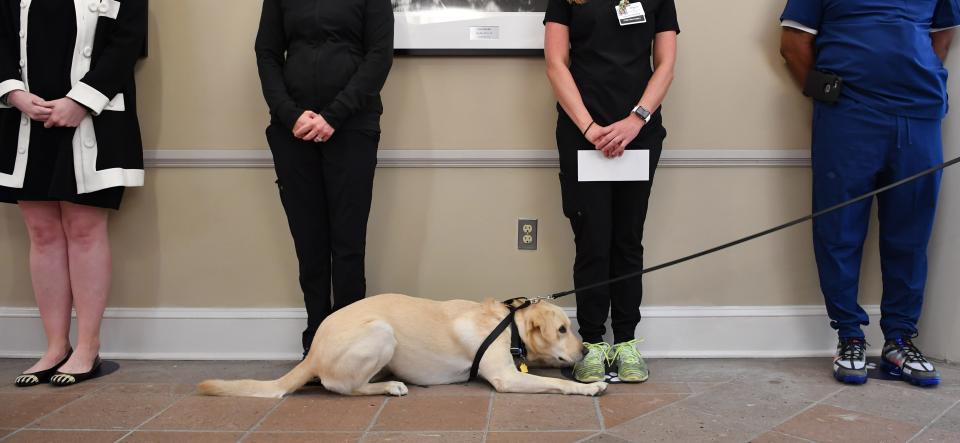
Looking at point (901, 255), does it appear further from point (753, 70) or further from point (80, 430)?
point (80, 430)

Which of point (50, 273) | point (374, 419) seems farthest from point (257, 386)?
point (50, 273)

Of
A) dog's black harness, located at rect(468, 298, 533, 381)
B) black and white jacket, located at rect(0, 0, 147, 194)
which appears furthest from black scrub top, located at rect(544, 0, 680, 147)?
black and white jacket, located at rect(0, 0, 147, 194)

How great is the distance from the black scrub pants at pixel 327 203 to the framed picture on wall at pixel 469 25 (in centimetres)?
47

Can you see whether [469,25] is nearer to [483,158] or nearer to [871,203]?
[483,158]

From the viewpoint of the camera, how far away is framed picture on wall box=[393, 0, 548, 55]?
2777 millimetres

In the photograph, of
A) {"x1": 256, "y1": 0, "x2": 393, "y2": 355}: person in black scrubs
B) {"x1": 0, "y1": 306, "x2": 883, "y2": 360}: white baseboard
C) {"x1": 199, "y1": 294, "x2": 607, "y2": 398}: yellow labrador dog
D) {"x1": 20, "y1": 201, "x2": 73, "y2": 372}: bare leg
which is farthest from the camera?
{"x1": 0, "y1": 306, "x2": 883, "y2": 360}: white baseboard

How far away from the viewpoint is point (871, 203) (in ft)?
8.59

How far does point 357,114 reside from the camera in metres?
2.53

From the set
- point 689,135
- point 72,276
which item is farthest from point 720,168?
point 72,276

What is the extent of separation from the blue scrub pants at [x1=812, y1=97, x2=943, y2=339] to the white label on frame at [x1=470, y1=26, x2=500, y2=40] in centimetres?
119

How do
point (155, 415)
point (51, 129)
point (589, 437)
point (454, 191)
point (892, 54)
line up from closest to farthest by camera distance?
point (589, 437), point (155, 415), point (892, 54), point (51, 129), point (454, 191)

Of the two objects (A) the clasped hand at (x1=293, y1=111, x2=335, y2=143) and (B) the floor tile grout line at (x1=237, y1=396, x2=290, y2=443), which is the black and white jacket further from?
(B) the floor tile grout line at (x1=237, y1=396, x2=290, y2=443)

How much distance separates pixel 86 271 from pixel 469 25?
1.66 meters

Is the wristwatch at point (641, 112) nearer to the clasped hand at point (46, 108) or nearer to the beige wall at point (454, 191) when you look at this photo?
the beige wall at point (454, 191)
